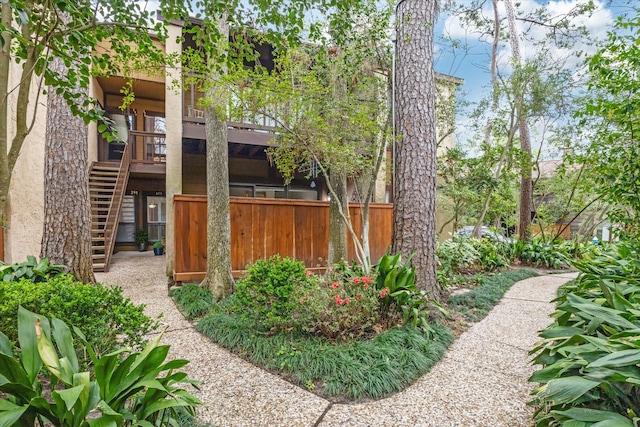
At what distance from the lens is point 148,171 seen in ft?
29.3

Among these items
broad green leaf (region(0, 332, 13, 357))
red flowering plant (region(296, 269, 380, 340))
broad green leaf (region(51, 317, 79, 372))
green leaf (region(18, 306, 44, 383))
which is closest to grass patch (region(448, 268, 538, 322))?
red flowering plant (region(296, 269, 380, 340))

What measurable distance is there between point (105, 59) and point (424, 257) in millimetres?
3786

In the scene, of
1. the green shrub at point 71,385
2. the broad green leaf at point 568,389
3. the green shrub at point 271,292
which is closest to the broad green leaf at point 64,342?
the green shrub at point 71,385

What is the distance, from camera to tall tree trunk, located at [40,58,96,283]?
3783mm

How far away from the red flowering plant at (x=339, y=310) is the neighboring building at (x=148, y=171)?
3.55 metres

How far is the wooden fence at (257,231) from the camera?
5.73 metres

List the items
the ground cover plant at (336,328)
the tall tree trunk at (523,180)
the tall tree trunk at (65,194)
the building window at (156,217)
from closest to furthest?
Answer: the ground cover plant at (336,328), the tall tree trunk at (65,194), the tall tree trunk at (523,180), the building window at (156,217)

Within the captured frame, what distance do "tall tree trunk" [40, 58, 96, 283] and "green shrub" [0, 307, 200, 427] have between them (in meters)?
2.55

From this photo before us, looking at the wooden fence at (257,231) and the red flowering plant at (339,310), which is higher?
the wooden fence at (257,231)

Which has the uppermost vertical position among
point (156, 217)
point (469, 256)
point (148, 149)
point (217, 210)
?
point (148, 149)

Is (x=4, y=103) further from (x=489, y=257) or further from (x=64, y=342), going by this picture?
(x=489, y=257)

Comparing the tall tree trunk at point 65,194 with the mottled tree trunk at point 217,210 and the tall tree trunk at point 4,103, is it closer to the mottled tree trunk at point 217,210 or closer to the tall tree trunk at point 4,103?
the mottled tree trunk at point 217,210

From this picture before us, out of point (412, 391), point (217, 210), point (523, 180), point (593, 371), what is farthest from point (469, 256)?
point (593, 371)

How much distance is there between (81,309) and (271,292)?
1600 mm
